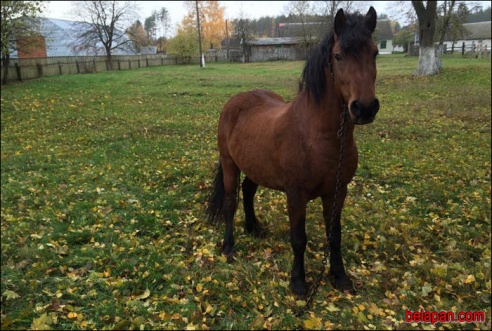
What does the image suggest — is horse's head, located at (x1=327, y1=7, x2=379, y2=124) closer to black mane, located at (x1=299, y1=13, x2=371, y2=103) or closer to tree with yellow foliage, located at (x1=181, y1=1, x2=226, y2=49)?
black mane, located at (x1=299, y1=13, x2=371, y2=103)

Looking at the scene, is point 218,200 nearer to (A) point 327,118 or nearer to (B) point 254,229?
(B) point 254,229

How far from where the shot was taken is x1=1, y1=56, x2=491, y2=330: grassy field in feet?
11.4

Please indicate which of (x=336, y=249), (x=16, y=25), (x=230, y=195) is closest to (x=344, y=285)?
(x=336, y=249)

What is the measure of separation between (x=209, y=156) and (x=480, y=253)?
565 centimetres

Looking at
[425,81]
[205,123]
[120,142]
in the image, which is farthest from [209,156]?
[425,81]

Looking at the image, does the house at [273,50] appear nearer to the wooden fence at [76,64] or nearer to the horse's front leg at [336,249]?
the wooden fence at [76,64]

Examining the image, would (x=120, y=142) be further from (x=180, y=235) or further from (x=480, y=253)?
(x=480, y=253)

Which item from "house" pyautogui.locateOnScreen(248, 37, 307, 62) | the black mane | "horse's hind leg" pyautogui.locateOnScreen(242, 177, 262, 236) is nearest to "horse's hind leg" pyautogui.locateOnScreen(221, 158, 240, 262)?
"horse's hind leg" pyautogui.locateOnScreen(242, 177, 262, 236)

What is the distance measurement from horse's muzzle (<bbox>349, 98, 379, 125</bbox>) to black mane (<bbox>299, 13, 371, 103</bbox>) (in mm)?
392

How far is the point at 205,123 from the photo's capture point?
11898 millimetres

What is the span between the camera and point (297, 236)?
11.9 ft

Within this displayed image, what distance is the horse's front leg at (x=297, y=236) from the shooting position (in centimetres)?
348

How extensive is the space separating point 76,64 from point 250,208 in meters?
34.9

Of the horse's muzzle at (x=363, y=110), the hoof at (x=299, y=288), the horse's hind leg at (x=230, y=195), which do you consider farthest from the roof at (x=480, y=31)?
the horse's muzzle at (x=363, y=110)
